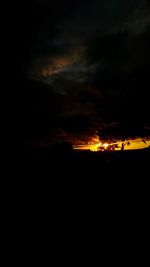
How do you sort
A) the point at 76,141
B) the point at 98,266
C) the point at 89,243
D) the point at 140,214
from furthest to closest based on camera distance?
1. the point at 76,141
2. the point at 140,214
3. the point at 89,243
4. the point at 98,266

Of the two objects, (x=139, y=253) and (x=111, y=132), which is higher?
(x=111, y=132)

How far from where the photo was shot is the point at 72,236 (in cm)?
675

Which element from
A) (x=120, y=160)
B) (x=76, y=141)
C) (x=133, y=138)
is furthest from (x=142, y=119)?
(x=120, y=160)

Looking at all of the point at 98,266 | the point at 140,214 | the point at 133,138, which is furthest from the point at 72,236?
the point at 133,138

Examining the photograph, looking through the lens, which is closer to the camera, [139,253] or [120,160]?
[139,253]

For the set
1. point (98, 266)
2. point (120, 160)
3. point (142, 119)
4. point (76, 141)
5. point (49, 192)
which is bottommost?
point (98, 266)

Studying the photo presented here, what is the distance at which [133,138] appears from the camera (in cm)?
2405

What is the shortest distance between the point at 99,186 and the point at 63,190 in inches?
49.8

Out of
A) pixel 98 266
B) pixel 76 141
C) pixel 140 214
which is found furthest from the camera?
pixel 76 141

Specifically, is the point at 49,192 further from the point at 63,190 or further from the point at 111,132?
the point at 111,132

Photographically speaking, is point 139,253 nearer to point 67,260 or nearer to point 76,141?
point 67,260

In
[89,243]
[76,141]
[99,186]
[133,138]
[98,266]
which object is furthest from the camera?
[76,141]

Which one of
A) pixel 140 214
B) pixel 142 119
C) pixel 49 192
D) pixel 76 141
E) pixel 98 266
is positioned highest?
pixel 142 119

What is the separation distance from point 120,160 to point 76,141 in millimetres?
20705
